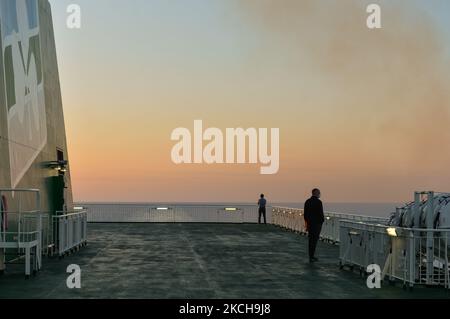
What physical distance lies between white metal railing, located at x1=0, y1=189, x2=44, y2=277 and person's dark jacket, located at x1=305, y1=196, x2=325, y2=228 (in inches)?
263

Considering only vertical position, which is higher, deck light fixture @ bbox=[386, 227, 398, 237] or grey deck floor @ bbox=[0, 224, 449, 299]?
deck light fixture @ bbox=[386, 227, 398, 237]

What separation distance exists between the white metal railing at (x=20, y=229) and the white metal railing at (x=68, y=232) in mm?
668

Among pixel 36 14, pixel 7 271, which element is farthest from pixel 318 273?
pixel 36 14

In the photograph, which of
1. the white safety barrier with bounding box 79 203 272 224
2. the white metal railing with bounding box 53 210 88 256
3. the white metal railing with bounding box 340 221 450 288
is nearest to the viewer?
the white metal railing with bounding box 340 221 450 288

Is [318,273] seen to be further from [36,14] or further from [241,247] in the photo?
[36,14]

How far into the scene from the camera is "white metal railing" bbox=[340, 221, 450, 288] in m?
11.2

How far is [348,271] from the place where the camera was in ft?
44.7

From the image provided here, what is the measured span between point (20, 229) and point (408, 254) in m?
Result: 9.49

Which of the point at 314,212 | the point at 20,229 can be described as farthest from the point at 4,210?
the point at 314,212

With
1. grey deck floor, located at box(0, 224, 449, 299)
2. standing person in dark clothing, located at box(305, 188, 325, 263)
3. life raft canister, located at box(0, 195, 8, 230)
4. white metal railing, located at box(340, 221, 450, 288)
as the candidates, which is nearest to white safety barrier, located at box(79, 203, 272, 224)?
grey deck floor, located at box(0, 224, 449, 299)

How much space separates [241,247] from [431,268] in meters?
9.13

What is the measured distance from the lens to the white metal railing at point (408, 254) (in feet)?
36.6

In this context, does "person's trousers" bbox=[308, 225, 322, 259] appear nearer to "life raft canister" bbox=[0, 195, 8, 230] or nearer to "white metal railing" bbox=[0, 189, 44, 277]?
"white metal railing" bbox=[0, 189, 44, 277]

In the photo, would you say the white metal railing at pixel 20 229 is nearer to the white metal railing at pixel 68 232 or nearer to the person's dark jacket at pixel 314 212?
the white metal railing at pixel 68 232
